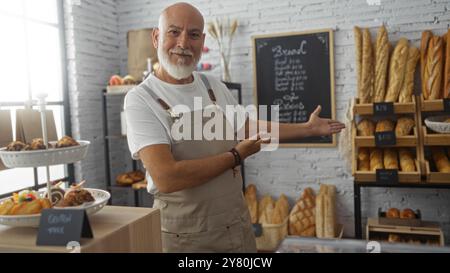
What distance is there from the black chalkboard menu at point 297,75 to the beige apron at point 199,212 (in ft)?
6.71

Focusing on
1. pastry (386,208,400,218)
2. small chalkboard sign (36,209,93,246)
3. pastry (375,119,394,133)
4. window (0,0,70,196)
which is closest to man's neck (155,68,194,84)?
small chalkboard sign (36,209,93,246)

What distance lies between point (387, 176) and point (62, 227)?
2.39m

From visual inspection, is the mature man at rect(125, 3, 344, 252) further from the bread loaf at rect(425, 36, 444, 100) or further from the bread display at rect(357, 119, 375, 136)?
the bread loaf at rect(425, 36, 444, 100)

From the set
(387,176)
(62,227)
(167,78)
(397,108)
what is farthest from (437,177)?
(62,227)

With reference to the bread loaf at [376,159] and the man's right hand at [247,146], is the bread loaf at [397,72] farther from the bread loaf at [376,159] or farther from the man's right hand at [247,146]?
the man's right hand at [247,146]

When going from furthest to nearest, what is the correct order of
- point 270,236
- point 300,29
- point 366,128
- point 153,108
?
point 300,29 → point 270,236 → point 366,128 → point 153,108

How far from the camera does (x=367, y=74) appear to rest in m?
3.08

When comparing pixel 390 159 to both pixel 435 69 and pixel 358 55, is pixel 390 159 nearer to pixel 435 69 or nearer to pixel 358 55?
pixel 435 69

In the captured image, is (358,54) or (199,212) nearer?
(199,212)

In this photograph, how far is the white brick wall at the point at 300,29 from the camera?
327 cm

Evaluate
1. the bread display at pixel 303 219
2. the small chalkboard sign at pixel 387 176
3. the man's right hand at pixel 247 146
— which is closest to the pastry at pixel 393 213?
the small chalkboard sign at pixel 387 176

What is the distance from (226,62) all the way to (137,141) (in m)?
2.24
